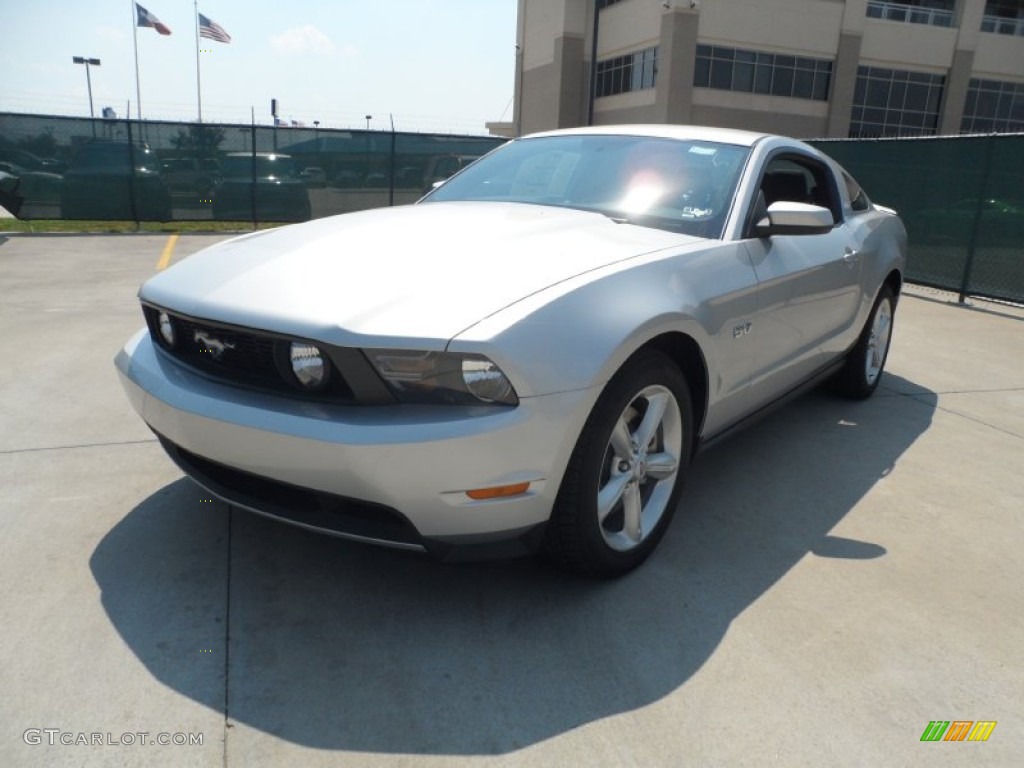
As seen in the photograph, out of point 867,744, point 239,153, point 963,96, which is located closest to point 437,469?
point 867,744

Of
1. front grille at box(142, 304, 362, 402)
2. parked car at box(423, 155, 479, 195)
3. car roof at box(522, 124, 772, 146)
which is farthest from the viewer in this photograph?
parked car at box(423, 155, 479, 195)

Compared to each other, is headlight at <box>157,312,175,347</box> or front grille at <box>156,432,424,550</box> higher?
headlight at <box>157,312,175,347</box>

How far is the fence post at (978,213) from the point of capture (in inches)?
358

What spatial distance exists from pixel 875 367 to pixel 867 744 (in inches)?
142

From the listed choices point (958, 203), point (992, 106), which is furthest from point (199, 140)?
point (992, 106)

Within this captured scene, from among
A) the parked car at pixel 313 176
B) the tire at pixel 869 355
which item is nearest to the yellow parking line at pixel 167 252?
the parked car at pixel 313 176

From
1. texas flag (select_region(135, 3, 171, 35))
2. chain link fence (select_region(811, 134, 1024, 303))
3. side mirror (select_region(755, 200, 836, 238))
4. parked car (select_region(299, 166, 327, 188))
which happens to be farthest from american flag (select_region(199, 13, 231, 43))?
side mirror (select_region(755, 200, 836, 238))

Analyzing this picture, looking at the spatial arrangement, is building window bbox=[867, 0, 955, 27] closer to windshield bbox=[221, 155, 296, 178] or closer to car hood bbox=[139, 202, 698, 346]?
windshield bbox=[221, 155, 296, 178]

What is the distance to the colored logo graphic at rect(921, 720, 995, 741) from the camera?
2.14 m

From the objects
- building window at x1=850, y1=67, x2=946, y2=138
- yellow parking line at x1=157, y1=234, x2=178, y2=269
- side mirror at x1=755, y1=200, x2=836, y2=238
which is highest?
building window at x1=850, y1=67, x2=946, y2=138

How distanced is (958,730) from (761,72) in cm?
3698

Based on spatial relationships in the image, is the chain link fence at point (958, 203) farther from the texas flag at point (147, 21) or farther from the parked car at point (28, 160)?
the texas flag at point (147, 21)

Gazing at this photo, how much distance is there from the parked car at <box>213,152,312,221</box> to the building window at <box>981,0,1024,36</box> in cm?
3723

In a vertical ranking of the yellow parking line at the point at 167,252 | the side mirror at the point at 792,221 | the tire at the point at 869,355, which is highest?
the side mirror at the point at 792,221
